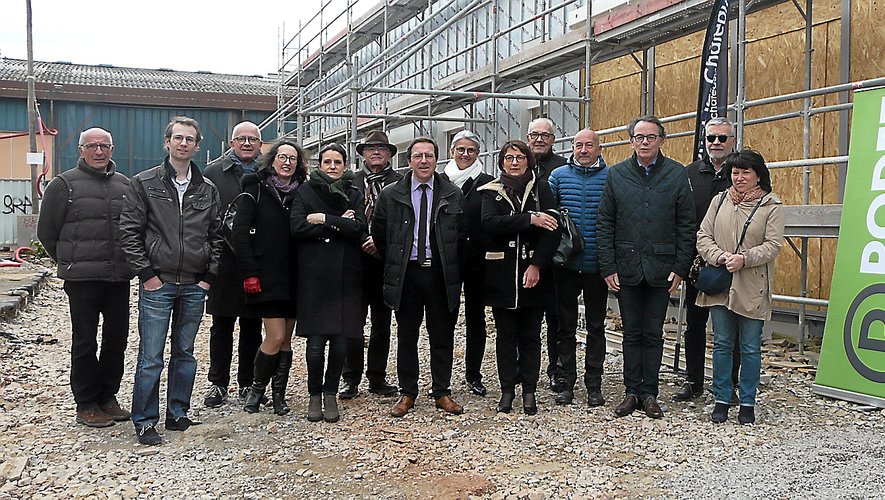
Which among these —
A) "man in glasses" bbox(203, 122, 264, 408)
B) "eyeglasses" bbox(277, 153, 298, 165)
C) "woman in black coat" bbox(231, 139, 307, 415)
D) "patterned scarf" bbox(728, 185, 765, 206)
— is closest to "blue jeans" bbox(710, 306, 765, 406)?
"patterned scarf" bbox(728, 185, 765, 206)

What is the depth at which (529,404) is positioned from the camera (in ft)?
17.2

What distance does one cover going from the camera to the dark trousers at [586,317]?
543 centimetres

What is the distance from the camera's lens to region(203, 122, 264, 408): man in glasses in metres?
5.39

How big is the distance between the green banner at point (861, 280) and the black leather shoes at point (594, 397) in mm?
1556

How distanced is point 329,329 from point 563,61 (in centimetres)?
560

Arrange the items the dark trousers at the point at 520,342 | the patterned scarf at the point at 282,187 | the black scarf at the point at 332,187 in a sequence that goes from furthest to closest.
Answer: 1. the dark trousers at the point at 520,342
2. the patterned scarf at the point at 282,187
3. the black scarf at the point at 332,187

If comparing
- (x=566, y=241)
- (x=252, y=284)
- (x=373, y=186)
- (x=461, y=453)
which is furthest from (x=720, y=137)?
(x=252, y=284)

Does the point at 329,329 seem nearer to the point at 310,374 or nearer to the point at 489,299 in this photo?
the point at 310,374

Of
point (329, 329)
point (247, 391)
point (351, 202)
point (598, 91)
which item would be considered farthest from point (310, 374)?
point (598, 91)

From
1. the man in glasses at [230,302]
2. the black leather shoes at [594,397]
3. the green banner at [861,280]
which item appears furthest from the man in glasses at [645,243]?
the man in glasses at [230,302]

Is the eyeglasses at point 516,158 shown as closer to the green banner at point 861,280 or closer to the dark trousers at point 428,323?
the dark trousers at point 428,323

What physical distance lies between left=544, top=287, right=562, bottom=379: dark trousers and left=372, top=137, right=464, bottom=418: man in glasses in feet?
2.53

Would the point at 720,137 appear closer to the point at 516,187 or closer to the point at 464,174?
the point at 516,187

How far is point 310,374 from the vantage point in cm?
513
